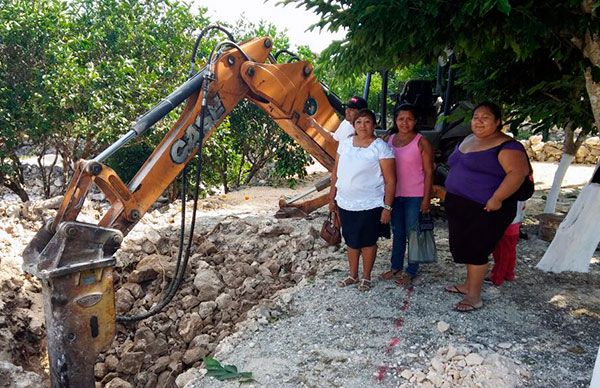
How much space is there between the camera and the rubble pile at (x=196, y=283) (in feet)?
12.1

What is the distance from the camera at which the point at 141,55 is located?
945 cm

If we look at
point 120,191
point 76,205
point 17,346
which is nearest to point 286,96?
point 120,191

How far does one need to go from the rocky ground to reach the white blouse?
2.58 feet

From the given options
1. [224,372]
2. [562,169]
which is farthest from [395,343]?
[562,169]

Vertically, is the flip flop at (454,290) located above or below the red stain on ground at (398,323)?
above

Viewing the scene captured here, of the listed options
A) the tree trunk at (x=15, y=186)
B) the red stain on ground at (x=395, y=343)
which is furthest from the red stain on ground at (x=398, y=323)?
the tree trunk at (x=15, y=186)

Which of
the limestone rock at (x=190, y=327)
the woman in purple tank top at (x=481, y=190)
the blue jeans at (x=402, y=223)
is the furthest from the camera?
the limestone rock at (x=190, y=327)

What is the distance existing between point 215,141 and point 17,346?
19.6ft

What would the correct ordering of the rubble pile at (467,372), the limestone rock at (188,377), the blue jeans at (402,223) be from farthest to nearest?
the blue jeans at (402,223) → the limestone rock at (188,377) → the rubble pile at (467,372)

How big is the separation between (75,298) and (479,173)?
9.21ft

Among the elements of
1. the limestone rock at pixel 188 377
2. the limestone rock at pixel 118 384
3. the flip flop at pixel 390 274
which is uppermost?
the flip flop at pixel 390 274

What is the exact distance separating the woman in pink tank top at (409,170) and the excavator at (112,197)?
53.5 inches

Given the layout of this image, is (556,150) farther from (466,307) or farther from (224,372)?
(224,372)

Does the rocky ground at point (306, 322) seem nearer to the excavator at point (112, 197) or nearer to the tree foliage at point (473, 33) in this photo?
the excavator at point (112, 197)
